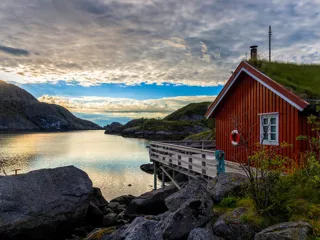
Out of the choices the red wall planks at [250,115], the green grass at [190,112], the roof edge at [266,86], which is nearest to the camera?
the roof edge at [266,86]

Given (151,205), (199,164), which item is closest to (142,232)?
(151,205)

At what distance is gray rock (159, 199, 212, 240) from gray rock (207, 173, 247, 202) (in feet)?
3.43

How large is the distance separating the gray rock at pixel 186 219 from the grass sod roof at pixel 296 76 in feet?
24.3

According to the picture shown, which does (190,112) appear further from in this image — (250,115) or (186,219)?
(186,219)

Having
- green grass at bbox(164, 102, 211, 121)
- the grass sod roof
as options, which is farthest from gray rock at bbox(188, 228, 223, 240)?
green grass at bbox(164, 102, 211, 121)

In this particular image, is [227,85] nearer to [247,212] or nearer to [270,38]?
[270,38]

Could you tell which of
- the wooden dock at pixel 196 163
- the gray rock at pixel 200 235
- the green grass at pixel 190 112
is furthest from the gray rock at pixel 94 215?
the green grass at pixel 190 112

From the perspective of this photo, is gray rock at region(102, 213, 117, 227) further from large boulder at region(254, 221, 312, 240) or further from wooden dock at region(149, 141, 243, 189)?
large boulder at region(254, 221, 312, 240)

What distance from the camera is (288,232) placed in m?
6.41

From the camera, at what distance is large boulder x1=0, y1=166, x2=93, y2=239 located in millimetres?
12789

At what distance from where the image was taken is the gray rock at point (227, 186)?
9.71 metres

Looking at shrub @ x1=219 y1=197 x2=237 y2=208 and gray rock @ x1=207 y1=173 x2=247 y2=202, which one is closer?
shrub @ x1=219 y1=197 x2=237 y2=208

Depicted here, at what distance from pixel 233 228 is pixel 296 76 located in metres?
10.8

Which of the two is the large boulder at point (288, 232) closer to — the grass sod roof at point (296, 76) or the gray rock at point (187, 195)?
the gray rock at point (187, 195)
